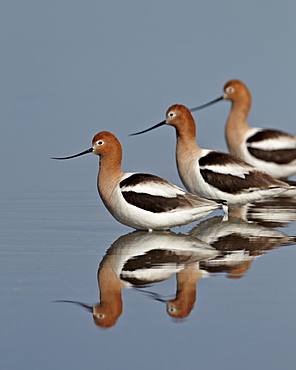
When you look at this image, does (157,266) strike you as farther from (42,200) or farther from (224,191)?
(42,200)

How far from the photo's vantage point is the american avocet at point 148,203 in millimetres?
8656

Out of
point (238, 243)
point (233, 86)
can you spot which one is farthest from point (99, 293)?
point (233, 86)

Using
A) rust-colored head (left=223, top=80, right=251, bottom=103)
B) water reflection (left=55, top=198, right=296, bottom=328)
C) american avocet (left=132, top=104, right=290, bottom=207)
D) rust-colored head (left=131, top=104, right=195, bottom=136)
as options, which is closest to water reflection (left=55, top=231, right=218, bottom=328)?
water reflection (left=55, top=198, right=296, bottom=328)

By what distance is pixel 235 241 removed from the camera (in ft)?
27.9

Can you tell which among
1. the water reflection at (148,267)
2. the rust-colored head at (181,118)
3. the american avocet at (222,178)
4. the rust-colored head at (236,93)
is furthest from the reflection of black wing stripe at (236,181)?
the rust-colored head at (236,93)

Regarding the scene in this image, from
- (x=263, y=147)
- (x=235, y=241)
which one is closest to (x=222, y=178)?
(x=235, y=241)

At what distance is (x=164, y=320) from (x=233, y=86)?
9881mm

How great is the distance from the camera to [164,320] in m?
5.73

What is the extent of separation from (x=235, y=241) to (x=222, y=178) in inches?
80.6

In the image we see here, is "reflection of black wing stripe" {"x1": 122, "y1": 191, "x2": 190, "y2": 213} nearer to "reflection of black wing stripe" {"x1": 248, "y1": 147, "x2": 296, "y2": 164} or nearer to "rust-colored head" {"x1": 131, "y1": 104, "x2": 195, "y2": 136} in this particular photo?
"rust-colored head" {"x1": 131, "y1": 104, "x2": 195, "y2": 136}

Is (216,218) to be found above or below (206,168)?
below

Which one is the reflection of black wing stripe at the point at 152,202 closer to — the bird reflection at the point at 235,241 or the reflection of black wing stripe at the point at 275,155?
the bird reflection at the point at 235,241

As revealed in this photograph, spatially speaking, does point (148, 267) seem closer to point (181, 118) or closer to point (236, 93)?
point (181, 118)

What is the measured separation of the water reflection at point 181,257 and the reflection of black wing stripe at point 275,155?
380cm
